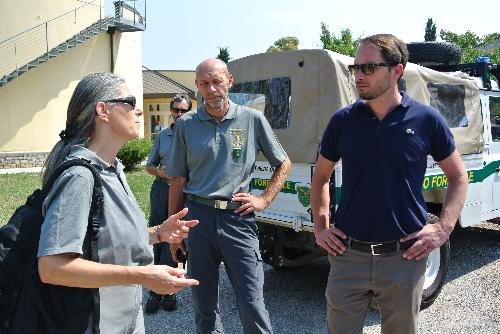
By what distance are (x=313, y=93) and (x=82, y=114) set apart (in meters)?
3.00

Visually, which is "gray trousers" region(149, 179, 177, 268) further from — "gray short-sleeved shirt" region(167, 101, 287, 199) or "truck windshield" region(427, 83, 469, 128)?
"truck windshield" region(427, 83, 469, 128)

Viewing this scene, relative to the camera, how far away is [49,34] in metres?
20.8

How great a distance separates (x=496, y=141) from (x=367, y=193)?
13.8 feet

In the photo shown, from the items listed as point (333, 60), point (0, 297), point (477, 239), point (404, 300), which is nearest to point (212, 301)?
point (404, 300)

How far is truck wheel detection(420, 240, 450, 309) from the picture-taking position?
4.92 meters

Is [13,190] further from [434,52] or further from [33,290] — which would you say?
[33,290]

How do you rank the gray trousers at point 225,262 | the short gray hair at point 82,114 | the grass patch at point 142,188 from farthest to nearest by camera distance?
the grass patch at point 142,188, the gray trousers at point 225,262, the short gray hair at point 82,114

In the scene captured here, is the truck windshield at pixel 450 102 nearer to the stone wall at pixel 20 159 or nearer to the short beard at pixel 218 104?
the short beard at pixel 218 104

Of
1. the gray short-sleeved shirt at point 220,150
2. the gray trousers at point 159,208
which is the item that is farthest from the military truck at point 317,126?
the gray short-sleeved shirt at point 220,150

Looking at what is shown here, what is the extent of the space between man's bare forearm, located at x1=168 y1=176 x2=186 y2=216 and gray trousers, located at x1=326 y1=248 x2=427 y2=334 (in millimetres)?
1302

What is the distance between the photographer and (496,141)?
6.22 m

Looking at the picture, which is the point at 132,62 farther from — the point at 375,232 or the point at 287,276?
the point at 375,232

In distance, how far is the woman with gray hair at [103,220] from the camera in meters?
1.73

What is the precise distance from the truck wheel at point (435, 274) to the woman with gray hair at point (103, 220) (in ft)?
11.5
